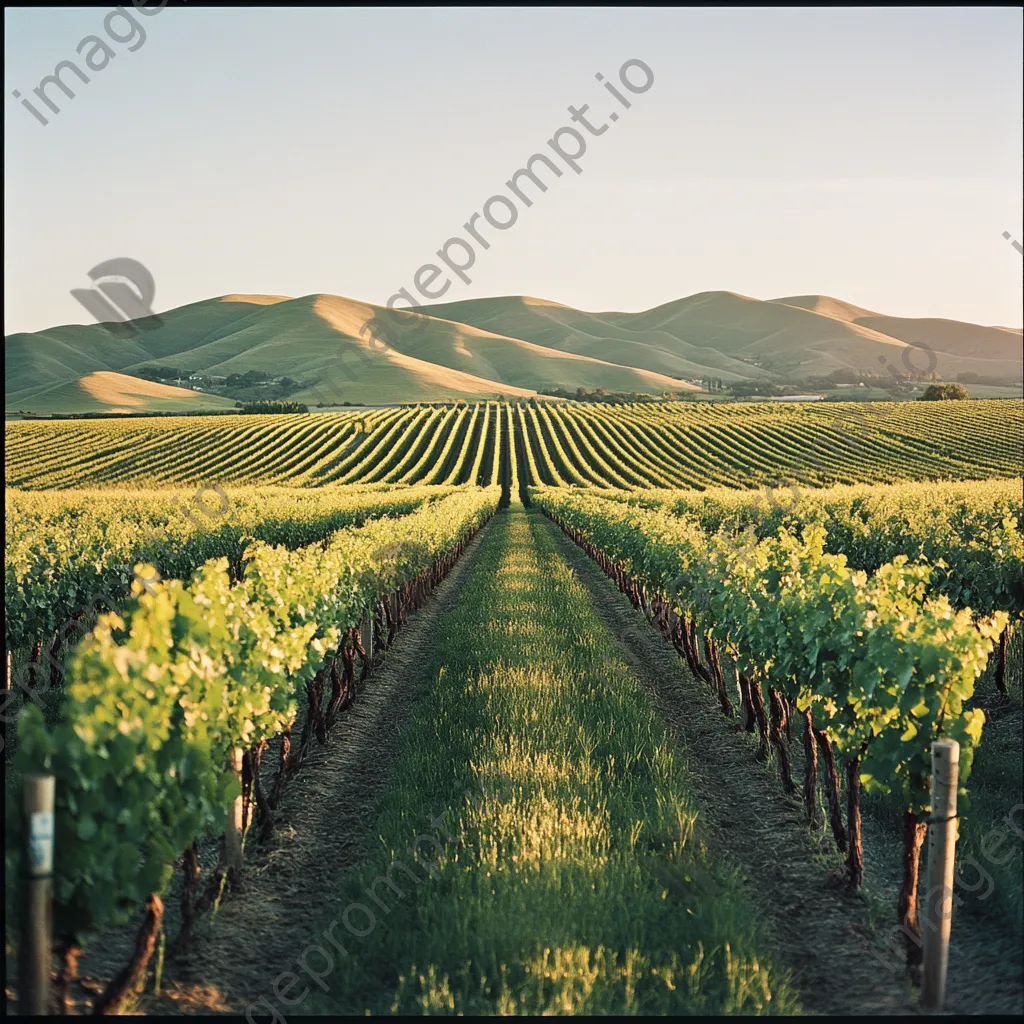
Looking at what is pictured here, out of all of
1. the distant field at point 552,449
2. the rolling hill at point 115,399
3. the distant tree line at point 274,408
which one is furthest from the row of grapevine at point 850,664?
the rolling hill at point 115,399

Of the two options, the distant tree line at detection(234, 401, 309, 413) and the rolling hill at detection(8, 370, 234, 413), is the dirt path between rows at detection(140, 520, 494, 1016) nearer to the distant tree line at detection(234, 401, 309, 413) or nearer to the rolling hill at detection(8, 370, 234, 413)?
the distant tree line at detection(234, 401, 309, 413)

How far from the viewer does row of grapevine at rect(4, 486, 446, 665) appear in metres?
11.6

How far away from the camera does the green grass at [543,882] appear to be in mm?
4324

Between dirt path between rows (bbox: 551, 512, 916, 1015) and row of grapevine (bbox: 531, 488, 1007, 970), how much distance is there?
25cm

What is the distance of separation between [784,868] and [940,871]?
1755 mm

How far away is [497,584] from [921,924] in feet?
45.4

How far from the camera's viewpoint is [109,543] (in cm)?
1543

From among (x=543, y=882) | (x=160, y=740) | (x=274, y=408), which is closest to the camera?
(x=160, y=740)

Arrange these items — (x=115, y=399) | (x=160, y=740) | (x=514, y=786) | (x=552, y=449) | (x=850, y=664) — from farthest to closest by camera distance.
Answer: (x=115, y=399) → (x=552, y=449) → (x=514, y=786) → (x=850, y=664) → (x=160, y=740)

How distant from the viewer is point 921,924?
16.9 feet

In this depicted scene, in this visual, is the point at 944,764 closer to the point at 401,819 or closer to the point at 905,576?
the point at 905,576

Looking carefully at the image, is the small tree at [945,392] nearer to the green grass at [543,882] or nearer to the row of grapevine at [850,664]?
the row of grapevine at [850,664]

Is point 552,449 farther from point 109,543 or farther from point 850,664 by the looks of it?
point 850,664

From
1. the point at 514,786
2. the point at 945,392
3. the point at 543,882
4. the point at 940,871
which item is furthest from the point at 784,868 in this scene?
the point at 945,392
